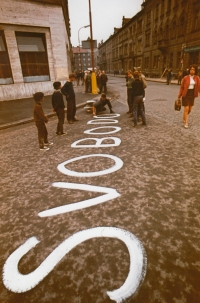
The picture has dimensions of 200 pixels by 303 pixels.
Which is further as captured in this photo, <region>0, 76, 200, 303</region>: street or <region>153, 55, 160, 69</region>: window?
<region>153, 55, 160, 69</region>: window

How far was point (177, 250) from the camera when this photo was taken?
1891 mm

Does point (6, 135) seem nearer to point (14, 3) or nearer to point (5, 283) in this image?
point (5, 283)

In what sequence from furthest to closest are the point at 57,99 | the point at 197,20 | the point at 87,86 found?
1. the point at 197,20
2. the point at 87,86
3. the point at 57,99

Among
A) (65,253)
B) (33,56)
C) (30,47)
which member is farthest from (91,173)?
(30,47)

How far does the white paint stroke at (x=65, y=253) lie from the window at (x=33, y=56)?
13903 mm

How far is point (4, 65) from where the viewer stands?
12812 mm

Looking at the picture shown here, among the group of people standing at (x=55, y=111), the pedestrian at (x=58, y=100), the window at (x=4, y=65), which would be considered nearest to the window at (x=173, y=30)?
the window at (x=4, y=65)

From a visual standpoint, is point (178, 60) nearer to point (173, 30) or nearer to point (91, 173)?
point (173, 30)

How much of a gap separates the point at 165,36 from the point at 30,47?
84.7ft

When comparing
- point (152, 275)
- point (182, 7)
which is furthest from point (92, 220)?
point (182, 7)

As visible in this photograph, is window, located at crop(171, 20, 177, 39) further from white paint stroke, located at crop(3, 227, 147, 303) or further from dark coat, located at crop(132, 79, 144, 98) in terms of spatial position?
white paint stroke, located at crop(3, 227, 147, 303)

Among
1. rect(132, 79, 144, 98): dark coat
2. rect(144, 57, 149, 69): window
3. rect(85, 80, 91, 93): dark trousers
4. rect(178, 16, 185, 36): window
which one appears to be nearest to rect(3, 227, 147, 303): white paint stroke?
rect(132, 79, 144, 98): dark coat

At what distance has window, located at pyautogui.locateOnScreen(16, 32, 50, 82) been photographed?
13250 mm

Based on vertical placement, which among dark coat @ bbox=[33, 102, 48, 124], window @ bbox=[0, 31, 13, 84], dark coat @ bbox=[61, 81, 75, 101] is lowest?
dark coat @ bbox=[33, 102, 48, 124]
